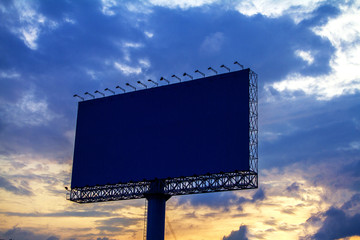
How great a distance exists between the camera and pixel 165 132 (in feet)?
149

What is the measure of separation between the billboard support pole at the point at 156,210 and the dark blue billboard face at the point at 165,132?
98 centimetres

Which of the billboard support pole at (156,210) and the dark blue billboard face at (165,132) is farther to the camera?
the billboard support pole at (156,210)

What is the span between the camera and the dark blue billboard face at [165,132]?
4203cm

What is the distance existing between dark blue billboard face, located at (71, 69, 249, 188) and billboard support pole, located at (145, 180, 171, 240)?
38.5 inches

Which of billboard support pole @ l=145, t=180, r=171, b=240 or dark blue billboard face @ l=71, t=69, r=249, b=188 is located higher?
dark blue billboard face @ l=71, t=69, r=249, b=188

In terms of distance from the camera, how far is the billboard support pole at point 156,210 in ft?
143

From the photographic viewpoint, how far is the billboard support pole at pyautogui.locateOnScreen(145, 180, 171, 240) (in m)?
43.5

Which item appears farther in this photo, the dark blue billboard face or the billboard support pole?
the billboard support pole

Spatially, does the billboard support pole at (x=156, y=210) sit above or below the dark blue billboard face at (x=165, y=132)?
below

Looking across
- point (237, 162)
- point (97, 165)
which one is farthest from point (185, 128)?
point (97, 165)

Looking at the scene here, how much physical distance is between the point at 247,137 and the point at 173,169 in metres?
→ 6.63

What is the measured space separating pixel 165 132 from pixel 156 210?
6.17m

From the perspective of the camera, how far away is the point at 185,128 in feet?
145

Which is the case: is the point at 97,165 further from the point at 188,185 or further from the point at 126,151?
the point at 188,185
